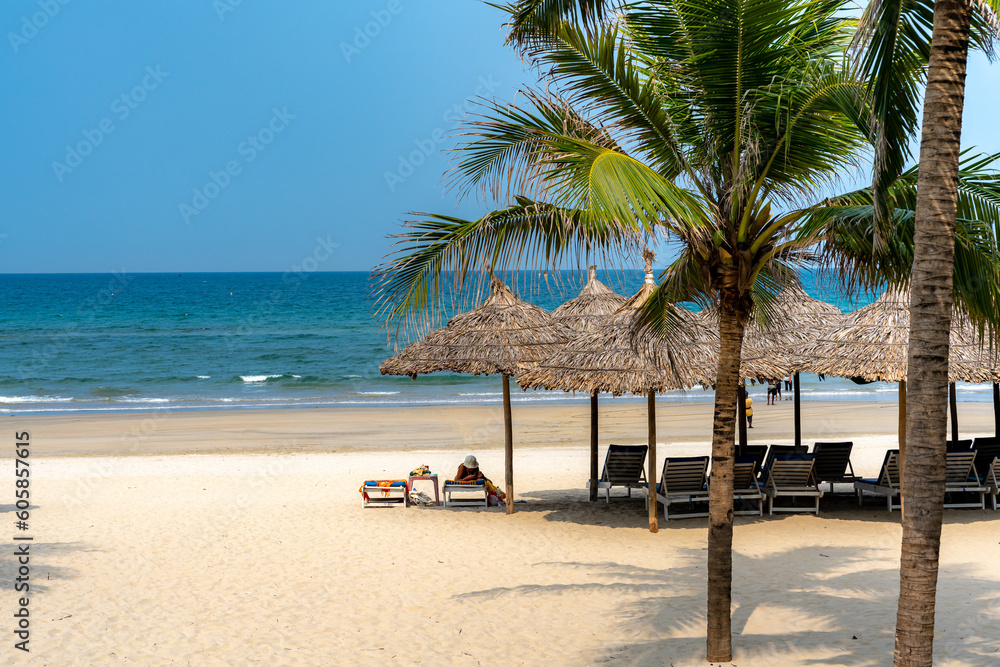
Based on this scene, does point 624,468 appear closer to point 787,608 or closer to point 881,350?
point 881,350

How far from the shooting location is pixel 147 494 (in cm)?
1132

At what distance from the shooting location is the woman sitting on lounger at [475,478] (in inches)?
420

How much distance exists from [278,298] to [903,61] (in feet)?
276

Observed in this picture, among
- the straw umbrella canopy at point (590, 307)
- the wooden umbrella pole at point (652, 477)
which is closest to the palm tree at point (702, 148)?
the wooden umbrella pole at point (652, 477)

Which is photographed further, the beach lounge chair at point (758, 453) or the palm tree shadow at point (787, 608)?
the beach lounge chair at point (758, 453)

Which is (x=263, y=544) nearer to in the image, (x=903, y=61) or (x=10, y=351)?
(x=903, y=61)

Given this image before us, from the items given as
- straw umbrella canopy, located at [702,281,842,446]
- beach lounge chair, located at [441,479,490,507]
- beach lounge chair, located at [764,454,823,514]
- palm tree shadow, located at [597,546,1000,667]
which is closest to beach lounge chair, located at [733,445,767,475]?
straw umbrella canopy, located at [702,281,842,446]

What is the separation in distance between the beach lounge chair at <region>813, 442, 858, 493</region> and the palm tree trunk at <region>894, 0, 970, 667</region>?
6.95m

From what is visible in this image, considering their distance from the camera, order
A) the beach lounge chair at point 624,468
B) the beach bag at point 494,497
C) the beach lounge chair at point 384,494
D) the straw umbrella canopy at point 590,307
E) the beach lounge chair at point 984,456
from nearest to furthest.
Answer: the beach lounge chair at point 984,456, the beach lounge chair at point 624,468, the beach lounge chair at point 384,494, the beach bag at point 494,497, the straw umbrella canopy at point 590,307

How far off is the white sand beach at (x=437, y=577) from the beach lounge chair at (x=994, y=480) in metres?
0.28

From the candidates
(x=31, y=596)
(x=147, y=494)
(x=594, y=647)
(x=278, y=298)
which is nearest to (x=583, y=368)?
(x=594, y=647)

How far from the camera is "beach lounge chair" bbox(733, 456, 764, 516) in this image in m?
9.52

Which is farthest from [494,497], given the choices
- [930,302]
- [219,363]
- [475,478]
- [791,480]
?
[219,363]

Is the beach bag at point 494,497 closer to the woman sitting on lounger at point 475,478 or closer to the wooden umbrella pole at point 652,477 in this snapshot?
the woman sitting on lounger at point 475,478
